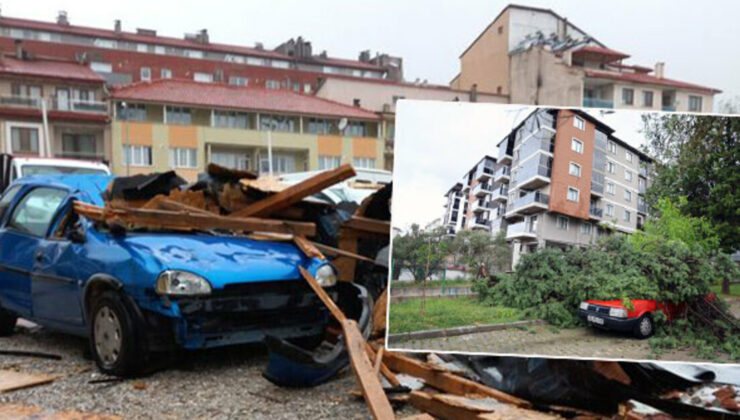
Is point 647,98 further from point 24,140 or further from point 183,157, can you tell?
point 24,140

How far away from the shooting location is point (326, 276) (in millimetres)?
6020

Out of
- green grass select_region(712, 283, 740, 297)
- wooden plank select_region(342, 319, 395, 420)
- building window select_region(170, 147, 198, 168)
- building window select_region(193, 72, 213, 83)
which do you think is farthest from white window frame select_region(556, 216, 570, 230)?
building window select_region(193, 72, 213, 83)

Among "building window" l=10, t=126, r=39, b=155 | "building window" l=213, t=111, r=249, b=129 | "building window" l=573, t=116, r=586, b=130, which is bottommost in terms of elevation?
"building window" l=573, t=116, r=586, b=130

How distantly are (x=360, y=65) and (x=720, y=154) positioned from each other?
86489 mm

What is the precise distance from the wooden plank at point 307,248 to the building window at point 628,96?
5626 centimetres

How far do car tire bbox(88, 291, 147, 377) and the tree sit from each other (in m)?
3.73

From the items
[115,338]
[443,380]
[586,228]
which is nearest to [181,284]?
[115,338]

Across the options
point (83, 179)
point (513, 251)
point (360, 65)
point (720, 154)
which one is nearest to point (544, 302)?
point (513, 251)

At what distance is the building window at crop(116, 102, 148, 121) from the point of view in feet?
165

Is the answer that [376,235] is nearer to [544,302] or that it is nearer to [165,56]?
[544,302]

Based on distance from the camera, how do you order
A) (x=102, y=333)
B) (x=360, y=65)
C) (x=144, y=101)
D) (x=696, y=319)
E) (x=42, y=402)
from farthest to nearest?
(x=360, y=65)
(x=144, y=101)
(x=102, y=333)
(x=42, y=402)
(x=696, y=319)

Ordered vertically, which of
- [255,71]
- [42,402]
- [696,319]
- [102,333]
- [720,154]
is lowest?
[42,402]

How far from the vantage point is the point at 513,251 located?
3.99 metres

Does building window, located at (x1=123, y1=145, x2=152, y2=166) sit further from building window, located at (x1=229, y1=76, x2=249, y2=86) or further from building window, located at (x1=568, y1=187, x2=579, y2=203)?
building window, located at (x1=568, y1=187, x2=579, y2=203)
